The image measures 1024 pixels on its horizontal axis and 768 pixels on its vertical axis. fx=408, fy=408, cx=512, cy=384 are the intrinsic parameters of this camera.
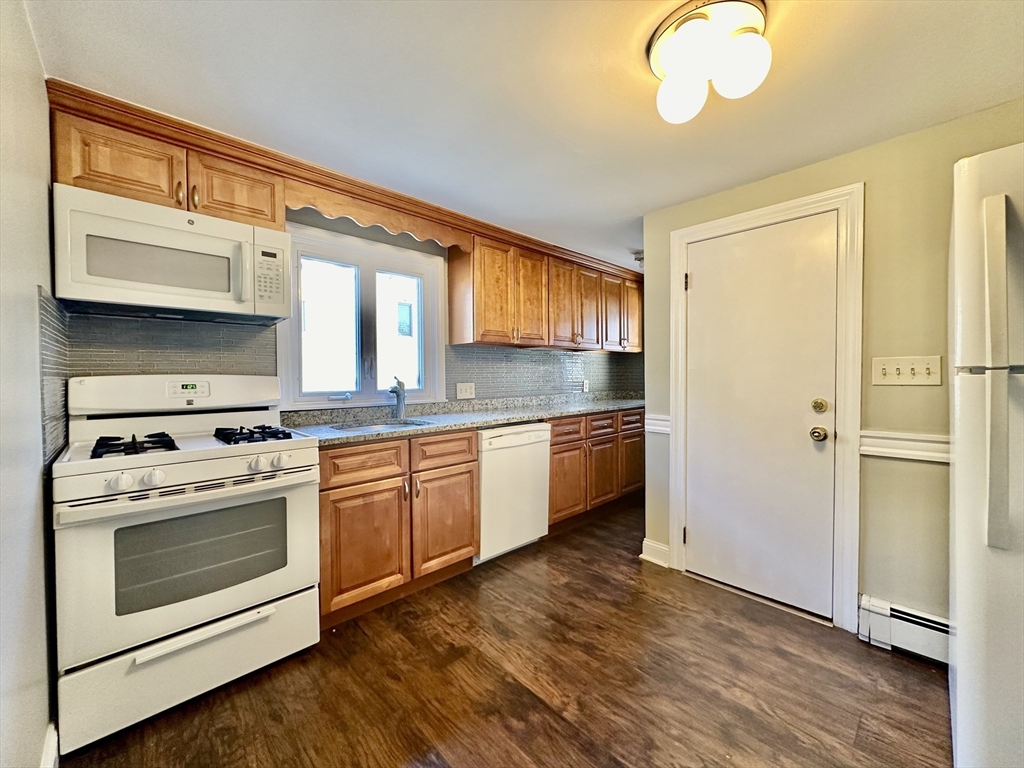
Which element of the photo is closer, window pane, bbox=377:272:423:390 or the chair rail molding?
the chair rail molding

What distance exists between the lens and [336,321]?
8.26 feet

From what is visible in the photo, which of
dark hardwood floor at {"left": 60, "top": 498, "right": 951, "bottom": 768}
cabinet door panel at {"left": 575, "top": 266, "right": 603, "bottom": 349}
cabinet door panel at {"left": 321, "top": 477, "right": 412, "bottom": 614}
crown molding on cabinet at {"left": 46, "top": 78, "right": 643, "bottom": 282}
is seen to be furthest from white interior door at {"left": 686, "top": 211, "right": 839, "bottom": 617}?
cabinet door panel at {"left": 321, "top": 477, "right": 412, "bottom": 614}

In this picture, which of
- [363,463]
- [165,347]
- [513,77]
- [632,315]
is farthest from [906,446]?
[165,347]

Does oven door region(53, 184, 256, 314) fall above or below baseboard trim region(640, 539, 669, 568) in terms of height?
above

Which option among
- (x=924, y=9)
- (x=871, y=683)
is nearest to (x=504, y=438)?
(x=871, y=683)

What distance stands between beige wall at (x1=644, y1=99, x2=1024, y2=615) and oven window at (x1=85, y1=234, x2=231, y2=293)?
9.19ft

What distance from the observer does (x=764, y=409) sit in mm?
2160

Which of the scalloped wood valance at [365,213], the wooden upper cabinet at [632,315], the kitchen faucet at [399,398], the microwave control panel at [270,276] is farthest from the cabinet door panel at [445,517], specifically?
the wooden upper cabinet at [632,315]

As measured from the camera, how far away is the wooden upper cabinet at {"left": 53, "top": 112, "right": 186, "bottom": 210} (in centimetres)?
148

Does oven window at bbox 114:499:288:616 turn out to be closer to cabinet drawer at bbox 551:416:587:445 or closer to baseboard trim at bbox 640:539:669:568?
cabinet drawer at bbox 551:416:587:445

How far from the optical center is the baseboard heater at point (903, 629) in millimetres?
1673

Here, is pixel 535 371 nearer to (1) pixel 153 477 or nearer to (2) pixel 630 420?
(2) pixel 630 420

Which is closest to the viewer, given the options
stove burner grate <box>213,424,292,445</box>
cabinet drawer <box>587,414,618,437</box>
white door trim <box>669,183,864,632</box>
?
stove burner grate <box>213,424,292,445</box>

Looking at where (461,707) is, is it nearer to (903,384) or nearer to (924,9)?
(903,384)
